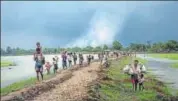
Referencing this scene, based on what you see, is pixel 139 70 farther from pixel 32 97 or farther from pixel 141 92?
pixel 32 97

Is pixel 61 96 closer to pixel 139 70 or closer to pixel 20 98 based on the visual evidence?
pixel 20 98

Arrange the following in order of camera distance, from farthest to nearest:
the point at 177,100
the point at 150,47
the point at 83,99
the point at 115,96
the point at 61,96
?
1. the point at 150,47
2. the point at 115,96
3. the point at 177,100
4. the point at 61,96
5. the point at 83,99

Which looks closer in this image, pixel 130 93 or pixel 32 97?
pixel 32 97

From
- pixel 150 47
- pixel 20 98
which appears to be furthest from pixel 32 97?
pixel 150 47

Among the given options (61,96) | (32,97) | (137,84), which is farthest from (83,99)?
(137,84)

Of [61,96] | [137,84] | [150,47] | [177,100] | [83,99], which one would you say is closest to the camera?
[83,99]

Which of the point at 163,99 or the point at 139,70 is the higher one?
the point at 139,70

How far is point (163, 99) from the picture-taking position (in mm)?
21828

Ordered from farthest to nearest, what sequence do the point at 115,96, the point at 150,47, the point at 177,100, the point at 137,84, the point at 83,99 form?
the point at 150,47
the point at 137,84
the point at 115,96
the point at 177,100
the point at 83,99

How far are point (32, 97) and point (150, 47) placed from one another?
401 feet

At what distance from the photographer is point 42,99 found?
19.7 meters

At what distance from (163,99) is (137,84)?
3730 mm

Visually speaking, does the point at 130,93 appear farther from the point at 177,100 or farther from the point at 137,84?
the point at 177,100

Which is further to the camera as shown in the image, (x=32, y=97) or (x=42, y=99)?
(x=32, y=97)
